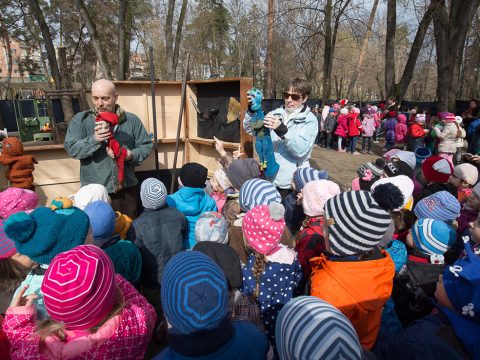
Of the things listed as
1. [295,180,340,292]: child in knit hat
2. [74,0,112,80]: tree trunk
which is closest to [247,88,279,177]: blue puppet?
[295,180,340,292]: child in knit hat

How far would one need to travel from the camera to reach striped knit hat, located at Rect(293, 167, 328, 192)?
2863 millimetres

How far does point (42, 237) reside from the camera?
4.60 ft

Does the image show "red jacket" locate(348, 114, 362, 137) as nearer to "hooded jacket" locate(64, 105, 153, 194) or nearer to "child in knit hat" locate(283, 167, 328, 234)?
"child in knit hat" locate(283, 167, 328, 234)

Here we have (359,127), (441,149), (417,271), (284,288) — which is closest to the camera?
(284,288)

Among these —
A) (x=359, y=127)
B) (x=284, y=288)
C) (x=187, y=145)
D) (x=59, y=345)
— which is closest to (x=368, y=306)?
(x=284, y=288)

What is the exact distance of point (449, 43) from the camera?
367 inches

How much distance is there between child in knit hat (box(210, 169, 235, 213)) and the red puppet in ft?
2.96

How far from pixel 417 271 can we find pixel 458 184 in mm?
2053

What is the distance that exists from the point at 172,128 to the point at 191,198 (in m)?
2.26

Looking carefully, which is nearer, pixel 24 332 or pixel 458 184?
pixel 24 332

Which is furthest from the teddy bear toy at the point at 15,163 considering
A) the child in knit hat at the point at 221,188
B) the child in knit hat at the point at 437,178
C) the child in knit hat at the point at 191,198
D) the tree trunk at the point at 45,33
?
the child in knit hat at the point at 437,178

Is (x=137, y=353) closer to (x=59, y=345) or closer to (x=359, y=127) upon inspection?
(x=59, y=345)

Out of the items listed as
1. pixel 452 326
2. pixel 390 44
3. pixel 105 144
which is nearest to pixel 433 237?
pixel 452 326

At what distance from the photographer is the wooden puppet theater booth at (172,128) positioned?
13.1ft
